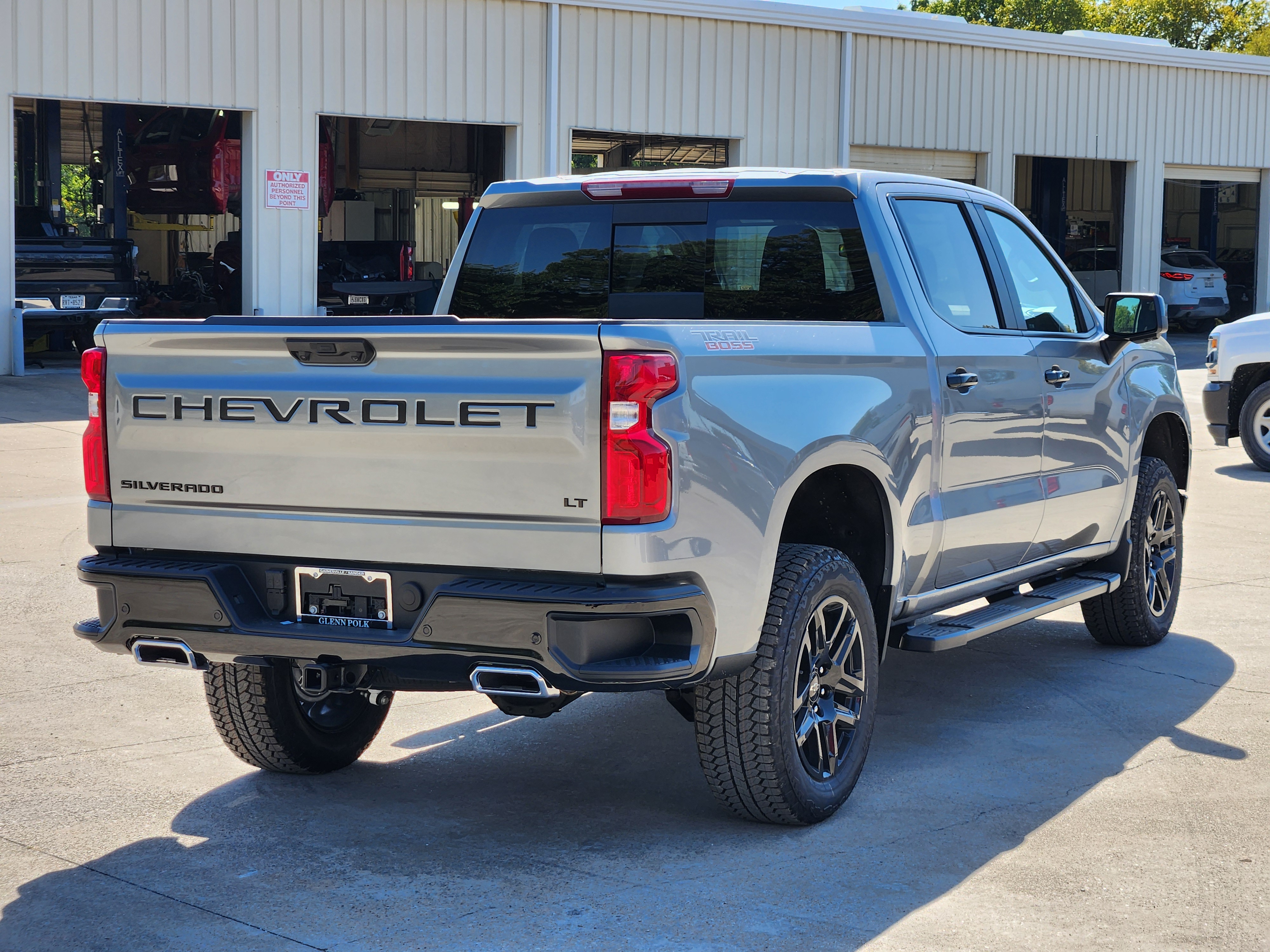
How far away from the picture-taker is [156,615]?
435 cm

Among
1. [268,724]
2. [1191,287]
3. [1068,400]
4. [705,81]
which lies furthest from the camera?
[1191,287]

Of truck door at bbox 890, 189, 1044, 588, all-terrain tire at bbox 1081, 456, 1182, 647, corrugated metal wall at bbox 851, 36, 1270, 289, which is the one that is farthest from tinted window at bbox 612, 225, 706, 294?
corrugated metal wall at bbox 851, 36, 1270, 289

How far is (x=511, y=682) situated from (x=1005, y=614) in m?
2.41

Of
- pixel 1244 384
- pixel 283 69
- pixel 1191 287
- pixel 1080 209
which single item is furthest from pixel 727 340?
pixel 1080 209

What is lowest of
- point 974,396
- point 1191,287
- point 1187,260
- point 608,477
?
point 608,477

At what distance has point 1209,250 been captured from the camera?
36031 mm

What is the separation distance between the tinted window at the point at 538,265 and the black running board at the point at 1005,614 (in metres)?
1.63

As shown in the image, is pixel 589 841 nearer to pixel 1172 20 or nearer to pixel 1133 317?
pixel 1133 317

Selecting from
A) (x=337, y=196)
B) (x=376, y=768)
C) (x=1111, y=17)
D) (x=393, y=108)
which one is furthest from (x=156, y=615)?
(x=1111, y=17)

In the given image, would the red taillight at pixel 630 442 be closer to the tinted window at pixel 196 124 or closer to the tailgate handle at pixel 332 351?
the tailgate handle at pixel 332 351

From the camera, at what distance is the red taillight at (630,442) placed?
385cm

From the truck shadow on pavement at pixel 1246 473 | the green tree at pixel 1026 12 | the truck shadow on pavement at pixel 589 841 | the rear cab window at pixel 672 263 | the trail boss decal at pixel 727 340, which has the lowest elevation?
the truck shadow on pavement at pixel 589 841

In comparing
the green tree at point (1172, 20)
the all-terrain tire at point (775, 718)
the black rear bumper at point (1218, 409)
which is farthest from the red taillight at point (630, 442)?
the green tree at point (1172, 20)

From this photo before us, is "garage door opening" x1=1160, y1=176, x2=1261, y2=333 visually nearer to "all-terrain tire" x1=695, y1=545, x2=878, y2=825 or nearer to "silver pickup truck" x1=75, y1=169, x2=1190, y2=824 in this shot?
"silver pickup truck" x1=75, y1=169, x2=1190, y2=824
